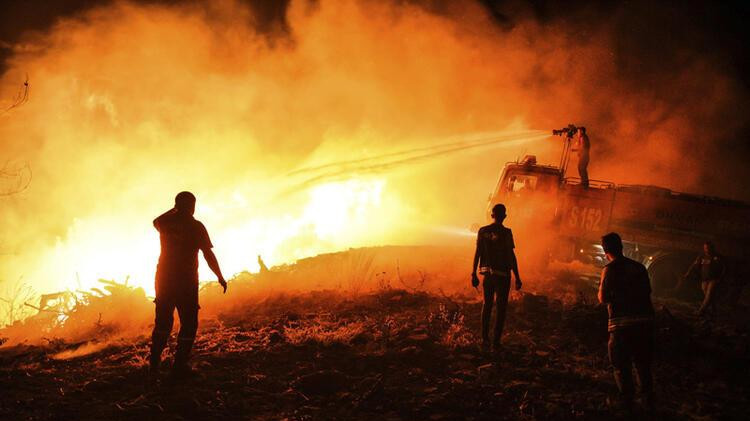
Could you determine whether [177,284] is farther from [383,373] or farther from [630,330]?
[630,330]

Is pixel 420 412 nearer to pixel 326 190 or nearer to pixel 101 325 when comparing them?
pixel 101 325

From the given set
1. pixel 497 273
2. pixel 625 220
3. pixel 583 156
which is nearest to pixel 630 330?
pixel 497 273

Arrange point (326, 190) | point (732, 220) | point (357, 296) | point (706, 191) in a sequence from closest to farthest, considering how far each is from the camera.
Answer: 1. point (357, 296)
2. point (732, 220)
3. point (326, 190)
4. point (706, 191)

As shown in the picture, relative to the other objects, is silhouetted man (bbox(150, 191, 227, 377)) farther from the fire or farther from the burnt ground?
the fire

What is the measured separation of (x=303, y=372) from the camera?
496 cm

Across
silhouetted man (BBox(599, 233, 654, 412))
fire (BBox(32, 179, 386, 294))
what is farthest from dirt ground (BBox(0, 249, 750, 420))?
fire (BBox(32, 179, 386, 294))

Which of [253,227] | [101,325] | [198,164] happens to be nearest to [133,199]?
[198,164]

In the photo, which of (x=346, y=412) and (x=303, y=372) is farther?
(x=303, y=372)

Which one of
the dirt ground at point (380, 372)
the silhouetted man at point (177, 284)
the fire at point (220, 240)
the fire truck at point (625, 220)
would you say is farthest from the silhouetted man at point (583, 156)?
the silhouetted man at point (177, 284)

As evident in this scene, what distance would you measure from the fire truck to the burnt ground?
15.3 feet

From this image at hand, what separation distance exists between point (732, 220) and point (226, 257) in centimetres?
1226

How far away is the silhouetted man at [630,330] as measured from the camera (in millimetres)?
4090

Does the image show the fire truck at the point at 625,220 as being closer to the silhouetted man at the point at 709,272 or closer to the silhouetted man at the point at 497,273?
the silhouetted man at the point at 709,272

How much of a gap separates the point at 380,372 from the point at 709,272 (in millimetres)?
7477
